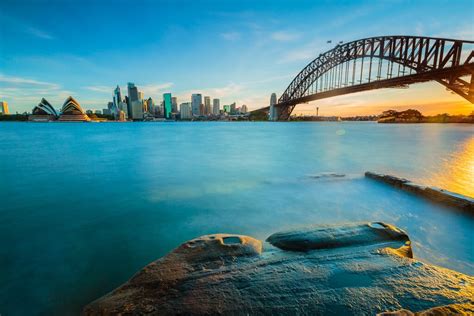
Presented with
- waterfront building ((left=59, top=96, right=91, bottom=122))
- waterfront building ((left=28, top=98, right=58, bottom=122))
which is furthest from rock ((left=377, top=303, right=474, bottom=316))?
waterfront building ((left=28, top=98, right=58, bottom=122))

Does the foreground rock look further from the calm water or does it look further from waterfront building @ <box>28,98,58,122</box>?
waterfront building @ <box>28,98,58,122</box>

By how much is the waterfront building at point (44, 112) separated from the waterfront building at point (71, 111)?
350 cm

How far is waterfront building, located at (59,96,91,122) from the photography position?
261ft

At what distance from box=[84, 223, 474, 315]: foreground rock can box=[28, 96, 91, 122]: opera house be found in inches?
4015

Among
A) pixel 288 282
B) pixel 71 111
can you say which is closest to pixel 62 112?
pixel 71 111

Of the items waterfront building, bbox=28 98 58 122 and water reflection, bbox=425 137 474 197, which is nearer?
water reflection, bbox=425 137 474 197

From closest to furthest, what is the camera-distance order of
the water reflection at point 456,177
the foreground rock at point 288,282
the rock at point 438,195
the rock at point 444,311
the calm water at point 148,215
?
the rock at point 444,311 < the foreground rock at point 288,282 < the calm water at point 148,215 < the rock at point 438,195 < the water reflection at point 456,177

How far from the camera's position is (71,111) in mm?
83000

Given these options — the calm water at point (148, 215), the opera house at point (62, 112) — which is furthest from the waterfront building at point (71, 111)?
the calm water at point (148, 215)

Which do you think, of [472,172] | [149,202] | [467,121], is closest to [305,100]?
[472,172]

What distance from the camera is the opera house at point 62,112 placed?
7975 centimetres

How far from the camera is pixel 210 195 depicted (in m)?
6.07

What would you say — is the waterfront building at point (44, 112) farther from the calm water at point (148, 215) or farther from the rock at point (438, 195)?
the rock at point (438, 195)

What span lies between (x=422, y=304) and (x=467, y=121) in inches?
3809
